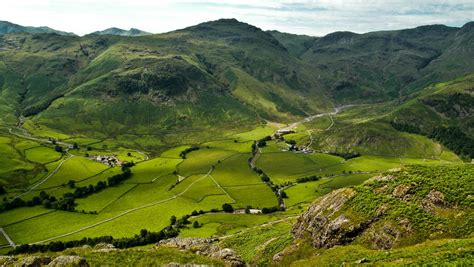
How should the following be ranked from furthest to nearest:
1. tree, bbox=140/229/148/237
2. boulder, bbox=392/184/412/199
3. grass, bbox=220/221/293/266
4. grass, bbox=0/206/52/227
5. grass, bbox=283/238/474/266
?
grass, bbox=0/206/52/227 → tree, bbox=140/229/148/237 → grass, bbox=220/221/293/266 → boulder, bbox=392/184/412/199 → grass, bbox=283/238/474/266

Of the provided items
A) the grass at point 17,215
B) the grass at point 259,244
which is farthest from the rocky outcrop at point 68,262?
the grass at point 17,215

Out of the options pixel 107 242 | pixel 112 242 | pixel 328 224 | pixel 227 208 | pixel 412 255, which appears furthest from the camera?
pixel 227 208

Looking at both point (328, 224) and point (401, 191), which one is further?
point (328, 224)

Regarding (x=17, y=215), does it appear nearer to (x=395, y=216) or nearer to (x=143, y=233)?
(x=143, y=233)

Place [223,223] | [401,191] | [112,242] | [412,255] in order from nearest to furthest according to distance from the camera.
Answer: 1. [412,255]
2. [401,191]
3. [112,242]
4. [223,223]

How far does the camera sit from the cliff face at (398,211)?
61438 mm

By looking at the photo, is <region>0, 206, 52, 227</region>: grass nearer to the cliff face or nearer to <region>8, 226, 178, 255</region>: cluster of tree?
<region>8, 226, 178, 255</region>: cluster of tree

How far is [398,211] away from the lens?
66125 millimetres

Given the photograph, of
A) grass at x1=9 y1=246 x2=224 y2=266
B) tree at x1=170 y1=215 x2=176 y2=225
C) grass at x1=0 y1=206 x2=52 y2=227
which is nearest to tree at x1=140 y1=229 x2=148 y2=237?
tree at x1=170 y1=215 x2=176 y2=225

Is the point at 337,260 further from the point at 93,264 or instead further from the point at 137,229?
the point at 137,229

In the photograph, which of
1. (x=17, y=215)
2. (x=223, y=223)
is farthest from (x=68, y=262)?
(x=17, y=215)

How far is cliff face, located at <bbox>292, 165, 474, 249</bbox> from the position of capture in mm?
61438

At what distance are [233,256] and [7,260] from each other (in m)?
48.6

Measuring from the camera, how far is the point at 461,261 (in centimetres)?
4441
